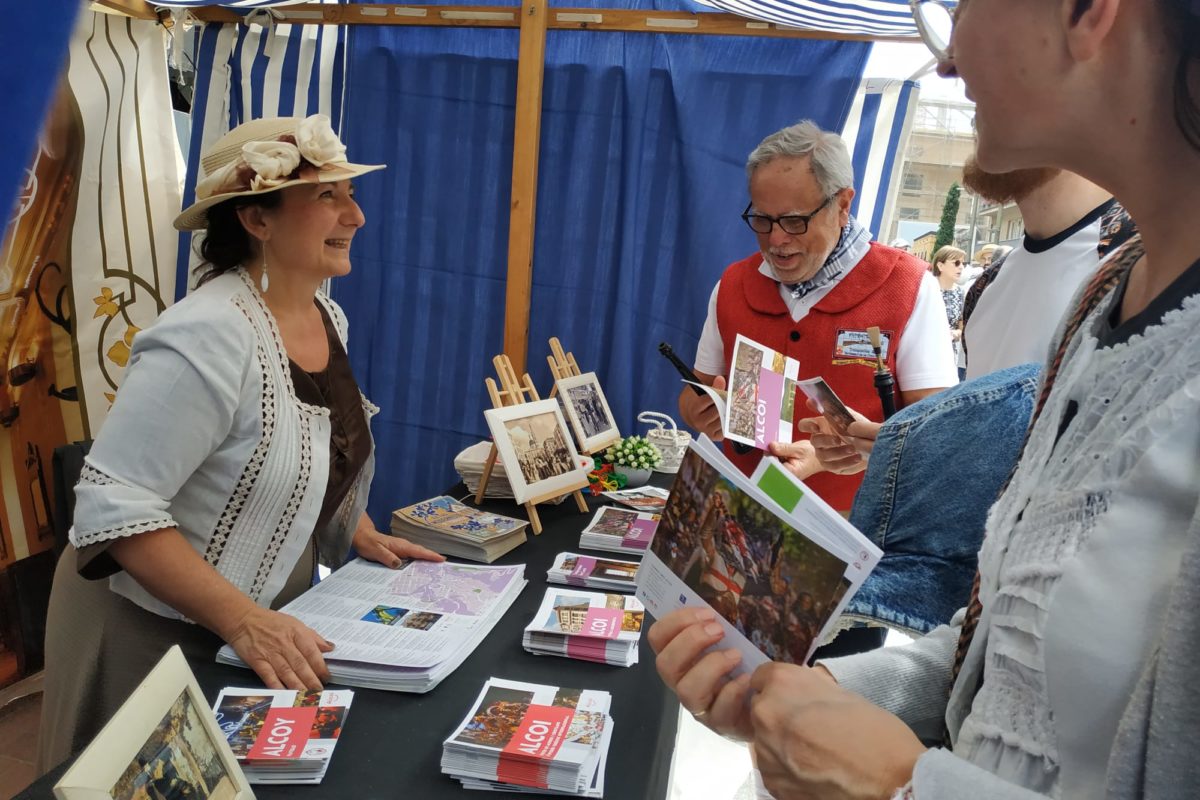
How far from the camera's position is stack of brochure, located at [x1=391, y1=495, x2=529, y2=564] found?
1.93m

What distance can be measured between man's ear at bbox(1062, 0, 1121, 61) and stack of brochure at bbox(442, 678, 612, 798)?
1.01 metres

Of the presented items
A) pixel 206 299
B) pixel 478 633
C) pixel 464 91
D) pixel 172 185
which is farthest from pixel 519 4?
pixel 478 633

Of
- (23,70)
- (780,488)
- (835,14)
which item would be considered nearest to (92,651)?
(780,488)

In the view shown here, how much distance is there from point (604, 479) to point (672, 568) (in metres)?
1.62

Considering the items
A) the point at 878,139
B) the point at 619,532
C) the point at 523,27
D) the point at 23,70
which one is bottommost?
the point at 619,532

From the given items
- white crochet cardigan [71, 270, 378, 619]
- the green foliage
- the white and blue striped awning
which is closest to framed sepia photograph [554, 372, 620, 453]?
white crochet cardigan [71, 270, 378, 619]

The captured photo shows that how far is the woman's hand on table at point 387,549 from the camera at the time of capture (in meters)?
1.79

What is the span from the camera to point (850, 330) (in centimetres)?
226

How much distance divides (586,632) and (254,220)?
1172 mm

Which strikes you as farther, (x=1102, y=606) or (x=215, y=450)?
(x=215, y=450)

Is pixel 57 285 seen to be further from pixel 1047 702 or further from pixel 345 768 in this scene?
pixel 1047 702

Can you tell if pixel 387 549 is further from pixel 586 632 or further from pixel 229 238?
pixel 229 238

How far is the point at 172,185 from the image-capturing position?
137 inches

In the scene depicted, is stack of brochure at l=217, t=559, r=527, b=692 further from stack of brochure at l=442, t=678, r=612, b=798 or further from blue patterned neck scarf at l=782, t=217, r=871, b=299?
blue patterned neck scarf at l=782, t=217, r=871, b=299
